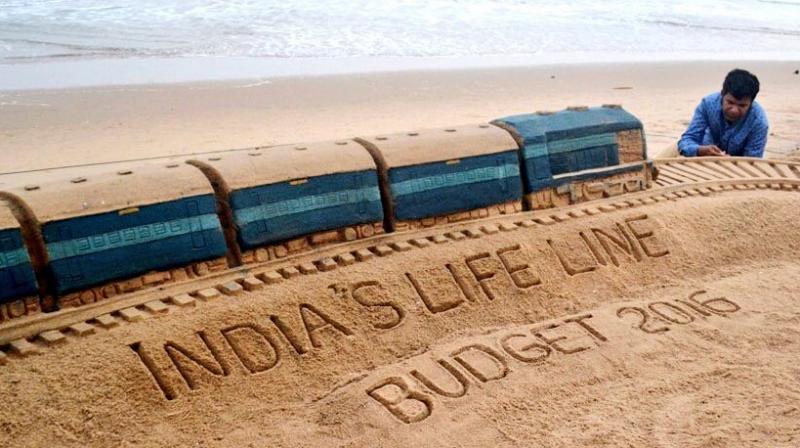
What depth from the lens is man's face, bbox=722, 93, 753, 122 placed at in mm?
4883

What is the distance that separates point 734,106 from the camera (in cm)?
490

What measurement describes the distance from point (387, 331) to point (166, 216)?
3.08ft

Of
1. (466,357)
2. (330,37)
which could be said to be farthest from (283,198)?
(330,37)

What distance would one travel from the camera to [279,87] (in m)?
9.40

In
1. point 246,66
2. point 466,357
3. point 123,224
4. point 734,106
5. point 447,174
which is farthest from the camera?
point 246,66

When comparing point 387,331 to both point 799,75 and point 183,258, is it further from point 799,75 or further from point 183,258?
point 799,75

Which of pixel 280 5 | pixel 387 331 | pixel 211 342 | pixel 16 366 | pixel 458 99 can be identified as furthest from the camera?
pixel 280 5

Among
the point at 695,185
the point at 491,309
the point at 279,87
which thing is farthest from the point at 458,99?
the point at 491,309

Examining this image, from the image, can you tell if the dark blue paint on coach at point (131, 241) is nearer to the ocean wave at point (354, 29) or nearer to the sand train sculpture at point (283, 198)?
the sand train sculpture at point (283, 198)

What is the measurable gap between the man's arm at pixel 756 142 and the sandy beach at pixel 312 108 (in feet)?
4.89

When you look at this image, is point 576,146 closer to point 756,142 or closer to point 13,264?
point 756,142

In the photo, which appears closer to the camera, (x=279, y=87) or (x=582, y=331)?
(x=582, y=331)

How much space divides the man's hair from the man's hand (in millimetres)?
357

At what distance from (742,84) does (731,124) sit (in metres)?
0.36
